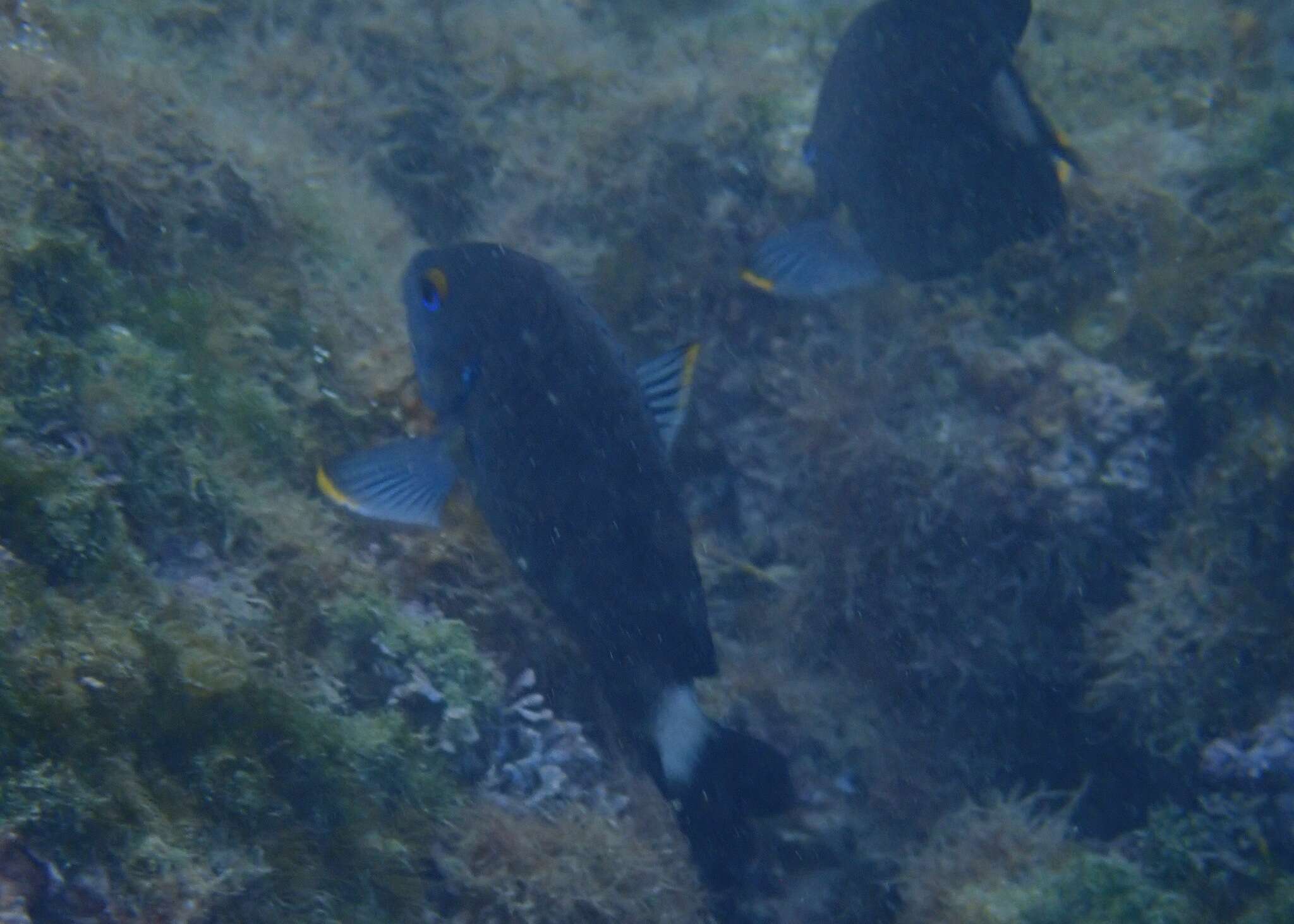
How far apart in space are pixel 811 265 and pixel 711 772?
93.1 inches

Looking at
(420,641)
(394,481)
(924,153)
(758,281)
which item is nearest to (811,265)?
(758,281)

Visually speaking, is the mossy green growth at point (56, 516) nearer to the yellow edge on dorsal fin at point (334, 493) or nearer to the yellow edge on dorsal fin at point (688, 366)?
the yellow edge on dorsal fin at point (334, 493)

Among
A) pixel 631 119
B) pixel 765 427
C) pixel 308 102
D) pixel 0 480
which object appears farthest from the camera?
pixel 308 102

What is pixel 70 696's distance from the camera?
1.79 m

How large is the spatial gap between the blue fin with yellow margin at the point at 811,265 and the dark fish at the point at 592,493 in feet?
3.83

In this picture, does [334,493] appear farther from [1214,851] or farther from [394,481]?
[1214,851]

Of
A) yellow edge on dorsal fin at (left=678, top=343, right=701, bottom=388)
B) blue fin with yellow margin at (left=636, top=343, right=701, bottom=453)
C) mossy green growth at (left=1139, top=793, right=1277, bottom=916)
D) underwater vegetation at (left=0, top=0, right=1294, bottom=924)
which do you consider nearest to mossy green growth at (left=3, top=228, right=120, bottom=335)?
underwater vegetation at (left=0, top=0, right=1294, bottom=924)

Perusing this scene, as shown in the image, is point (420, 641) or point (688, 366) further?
point (420, 641)

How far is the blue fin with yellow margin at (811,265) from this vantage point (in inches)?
145

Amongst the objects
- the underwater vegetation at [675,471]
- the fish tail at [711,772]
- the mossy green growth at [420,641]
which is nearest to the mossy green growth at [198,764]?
the underwater vegetation at [675,471]

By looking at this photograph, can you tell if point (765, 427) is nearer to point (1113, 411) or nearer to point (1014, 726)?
point (1113, 411)

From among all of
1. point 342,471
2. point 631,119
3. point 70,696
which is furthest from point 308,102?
point 70,696

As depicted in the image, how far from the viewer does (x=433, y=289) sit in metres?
2.88

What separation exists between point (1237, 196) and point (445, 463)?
4.54 m
